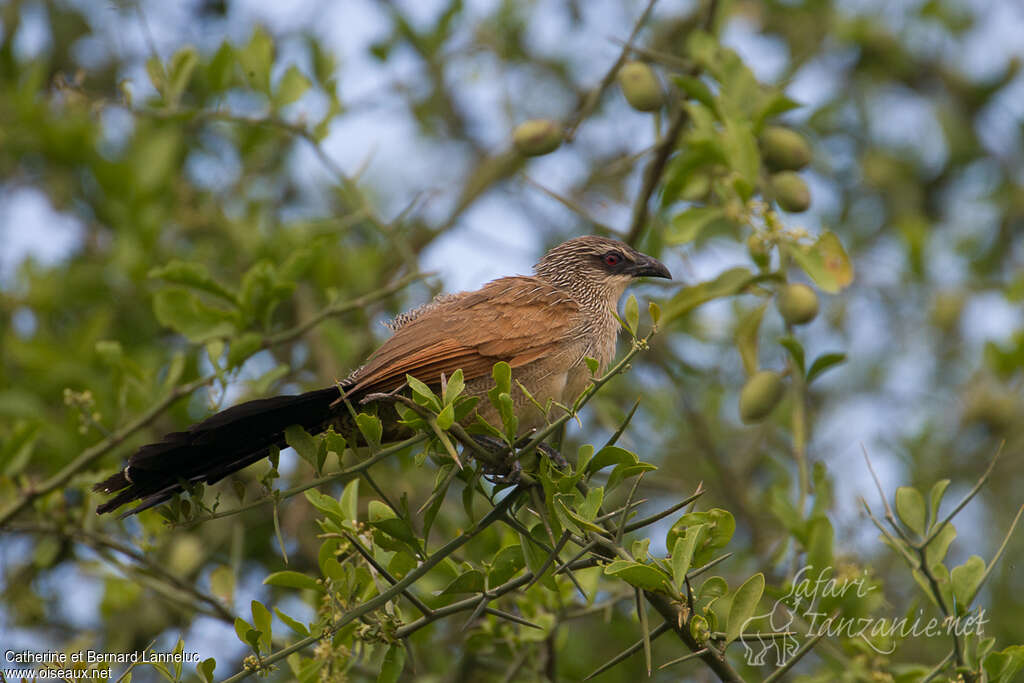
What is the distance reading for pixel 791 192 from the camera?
3180 mm

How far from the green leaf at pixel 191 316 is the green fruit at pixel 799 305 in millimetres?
1658

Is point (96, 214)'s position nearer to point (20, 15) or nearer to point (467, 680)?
point (20, 15)

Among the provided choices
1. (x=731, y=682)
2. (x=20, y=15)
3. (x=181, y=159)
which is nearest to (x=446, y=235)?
(x=181, y=159)

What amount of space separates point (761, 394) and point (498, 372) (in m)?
1.04

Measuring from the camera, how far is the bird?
8.28ft

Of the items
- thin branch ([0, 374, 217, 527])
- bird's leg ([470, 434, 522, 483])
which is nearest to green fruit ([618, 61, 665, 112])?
bird's leg ([470, 434, 522, 483])

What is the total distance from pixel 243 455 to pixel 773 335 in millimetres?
3275

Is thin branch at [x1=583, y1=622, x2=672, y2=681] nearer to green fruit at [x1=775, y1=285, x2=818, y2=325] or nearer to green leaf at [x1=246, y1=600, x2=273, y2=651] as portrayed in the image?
green leaf at [x1=246, y1=600, x2=273, y2=651]

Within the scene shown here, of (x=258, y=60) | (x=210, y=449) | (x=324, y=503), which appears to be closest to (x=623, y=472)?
(x=324, y=503)

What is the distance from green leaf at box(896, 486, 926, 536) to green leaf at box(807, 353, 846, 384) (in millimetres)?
555

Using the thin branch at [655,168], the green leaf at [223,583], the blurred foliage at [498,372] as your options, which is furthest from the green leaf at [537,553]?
the thin branch at [655,168]

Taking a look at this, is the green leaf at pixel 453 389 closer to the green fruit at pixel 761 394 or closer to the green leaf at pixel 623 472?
the green leaf at pixel 623 472

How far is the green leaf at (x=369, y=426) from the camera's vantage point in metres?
2.32

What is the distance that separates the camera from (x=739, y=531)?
4551mm
